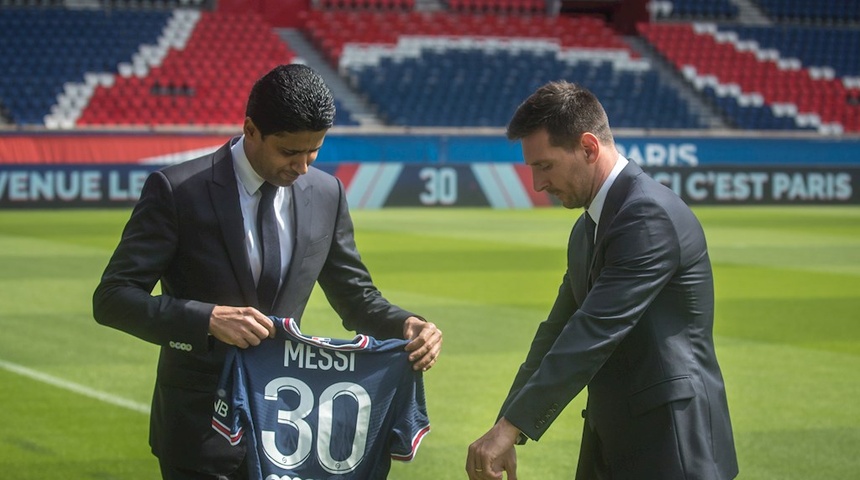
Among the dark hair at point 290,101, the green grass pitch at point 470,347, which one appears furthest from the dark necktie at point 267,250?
the green grass pitch at point 470,347

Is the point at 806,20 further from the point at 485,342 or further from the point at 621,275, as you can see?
the point at 621,275

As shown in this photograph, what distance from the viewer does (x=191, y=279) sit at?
13.3 feet

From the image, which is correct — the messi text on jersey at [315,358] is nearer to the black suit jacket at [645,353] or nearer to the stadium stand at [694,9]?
the black suit jacket at [645,353]

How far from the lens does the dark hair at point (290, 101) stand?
12.5 ft

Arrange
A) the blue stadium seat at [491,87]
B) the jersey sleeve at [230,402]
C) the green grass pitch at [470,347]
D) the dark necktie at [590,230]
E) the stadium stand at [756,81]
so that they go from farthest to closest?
the stadium stand at [756,81], the blue stadium seat at [491,87], the green grass pitch at [470,347], the dark necktie at [590,230], the jersey sleeve at [230,402]

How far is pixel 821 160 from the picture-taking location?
104 ft

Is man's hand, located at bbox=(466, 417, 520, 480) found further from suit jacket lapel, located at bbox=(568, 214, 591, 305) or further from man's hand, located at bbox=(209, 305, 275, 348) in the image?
man's hand, located at bbox=(209, 305, 275, 348)

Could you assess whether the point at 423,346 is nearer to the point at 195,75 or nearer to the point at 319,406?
the point at 319,406

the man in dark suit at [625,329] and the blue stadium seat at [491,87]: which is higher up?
the man in dark suit at [625,329]

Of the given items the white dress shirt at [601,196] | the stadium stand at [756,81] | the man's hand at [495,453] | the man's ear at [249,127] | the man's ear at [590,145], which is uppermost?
the man's ear at [590,145]

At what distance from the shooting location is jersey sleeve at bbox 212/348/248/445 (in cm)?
394

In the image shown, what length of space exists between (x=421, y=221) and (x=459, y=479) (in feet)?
58.2

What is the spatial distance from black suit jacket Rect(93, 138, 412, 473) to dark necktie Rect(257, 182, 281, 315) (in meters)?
0.04

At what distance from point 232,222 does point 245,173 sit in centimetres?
17
